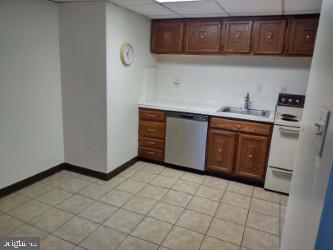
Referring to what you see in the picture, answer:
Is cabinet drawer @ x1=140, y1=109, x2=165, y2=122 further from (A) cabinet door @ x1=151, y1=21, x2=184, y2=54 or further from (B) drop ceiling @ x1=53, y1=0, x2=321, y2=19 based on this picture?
(B) drop ceiling @ x1=53, y1=0, x2=321, y2=19

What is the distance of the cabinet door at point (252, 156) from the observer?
3.06 meters

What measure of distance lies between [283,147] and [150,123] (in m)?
1.80

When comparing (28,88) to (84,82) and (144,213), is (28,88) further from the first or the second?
(144,213)

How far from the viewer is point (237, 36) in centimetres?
320

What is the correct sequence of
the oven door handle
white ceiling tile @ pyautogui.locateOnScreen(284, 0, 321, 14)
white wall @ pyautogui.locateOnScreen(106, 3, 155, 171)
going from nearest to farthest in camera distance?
1. white ceiling tile @ pyautogui.locateOnScreen(284, 0, 321, 14)
2. the oven door handle
3. white wall @ pyautogui.locateOnScreen(106, 3, 155, 171)

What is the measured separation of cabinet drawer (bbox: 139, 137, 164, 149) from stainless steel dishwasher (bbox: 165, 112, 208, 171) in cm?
11

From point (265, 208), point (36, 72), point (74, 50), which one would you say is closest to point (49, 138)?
point (36, 72)

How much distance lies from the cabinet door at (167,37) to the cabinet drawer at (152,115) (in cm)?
90

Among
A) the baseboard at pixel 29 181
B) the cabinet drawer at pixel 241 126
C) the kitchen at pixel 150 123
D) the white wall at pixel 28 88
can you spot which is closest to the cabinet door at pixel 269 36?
the kitchen at pixel 150 123

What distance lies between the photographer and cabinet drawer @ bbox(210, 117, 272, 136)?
2996 millimetres

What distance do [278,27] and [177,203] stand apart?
241 centimetres

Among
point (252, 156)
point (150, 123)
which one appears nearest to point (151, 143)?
point (150, 123)

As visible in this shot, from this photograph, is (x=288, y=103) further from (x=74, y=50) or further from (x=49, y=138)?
(x=49, y=138)

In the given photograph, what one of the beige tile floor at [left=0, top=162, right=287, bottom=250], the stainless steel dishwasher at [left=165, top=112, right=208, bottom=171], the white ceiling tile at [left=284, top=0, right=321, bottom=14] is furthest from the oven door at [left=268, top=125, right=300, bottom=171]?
the white ceiling tile at [left=284, top=0, right=321, bottom=14]
